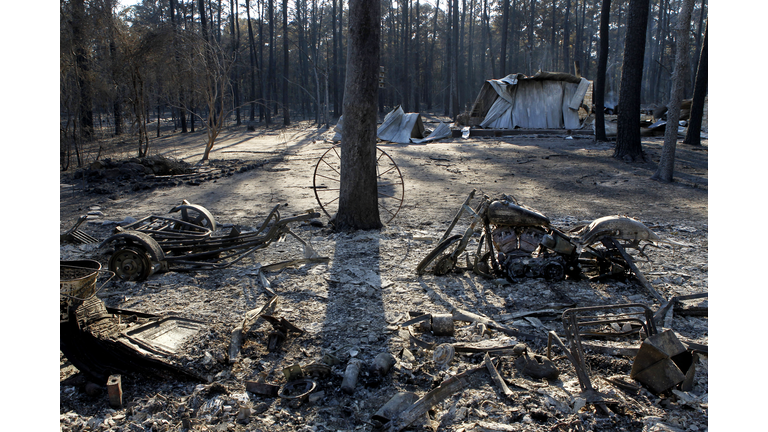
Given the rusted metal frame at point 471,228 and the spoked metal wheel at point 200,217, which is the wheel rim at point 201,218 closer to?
the spoked metal wheel at point 200,217

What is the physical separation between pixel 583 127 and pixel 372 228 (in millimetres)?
17931

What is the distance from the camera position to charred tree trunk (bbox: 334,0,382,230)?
662cm

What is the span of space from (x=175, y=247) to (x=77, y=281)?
7.12ft

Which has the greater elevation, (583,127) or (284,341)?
(583,127)

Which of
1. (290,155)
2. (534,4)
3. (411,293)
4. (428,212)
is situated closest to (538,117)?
(290,155)

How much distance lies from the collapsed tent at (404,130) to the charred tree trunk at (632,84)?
8406 mm

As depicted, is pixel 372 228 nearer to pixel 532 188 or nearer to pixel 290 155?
pixel 532 188

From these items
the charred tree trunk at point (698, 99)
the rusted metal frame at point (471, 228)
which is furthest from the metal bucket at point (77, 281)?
the charred tree trunk at point (698, 99)

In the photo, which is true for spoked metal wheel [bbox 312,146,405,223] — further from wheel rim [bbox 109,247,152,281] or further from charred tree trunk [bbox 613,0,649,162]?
charred tree trunk [bbox 613,0,649,162]

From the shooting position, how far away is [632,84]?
12.8m

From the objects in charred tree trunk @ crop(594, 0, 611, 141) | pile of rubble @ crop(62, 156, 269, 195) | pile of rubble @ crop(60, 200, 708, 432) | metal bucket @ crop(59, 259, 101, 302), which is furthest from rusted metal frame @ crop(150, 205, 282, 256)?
charred tree trunk @ crop(594, 0, 611, 141)

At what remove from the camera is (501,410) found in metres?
2.75

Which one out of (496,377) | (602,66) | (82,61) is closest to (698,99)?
(602,66)

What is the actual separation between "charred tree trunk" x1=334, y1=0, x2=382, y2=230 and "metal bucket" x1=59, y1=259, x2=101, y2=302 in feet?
12.3
